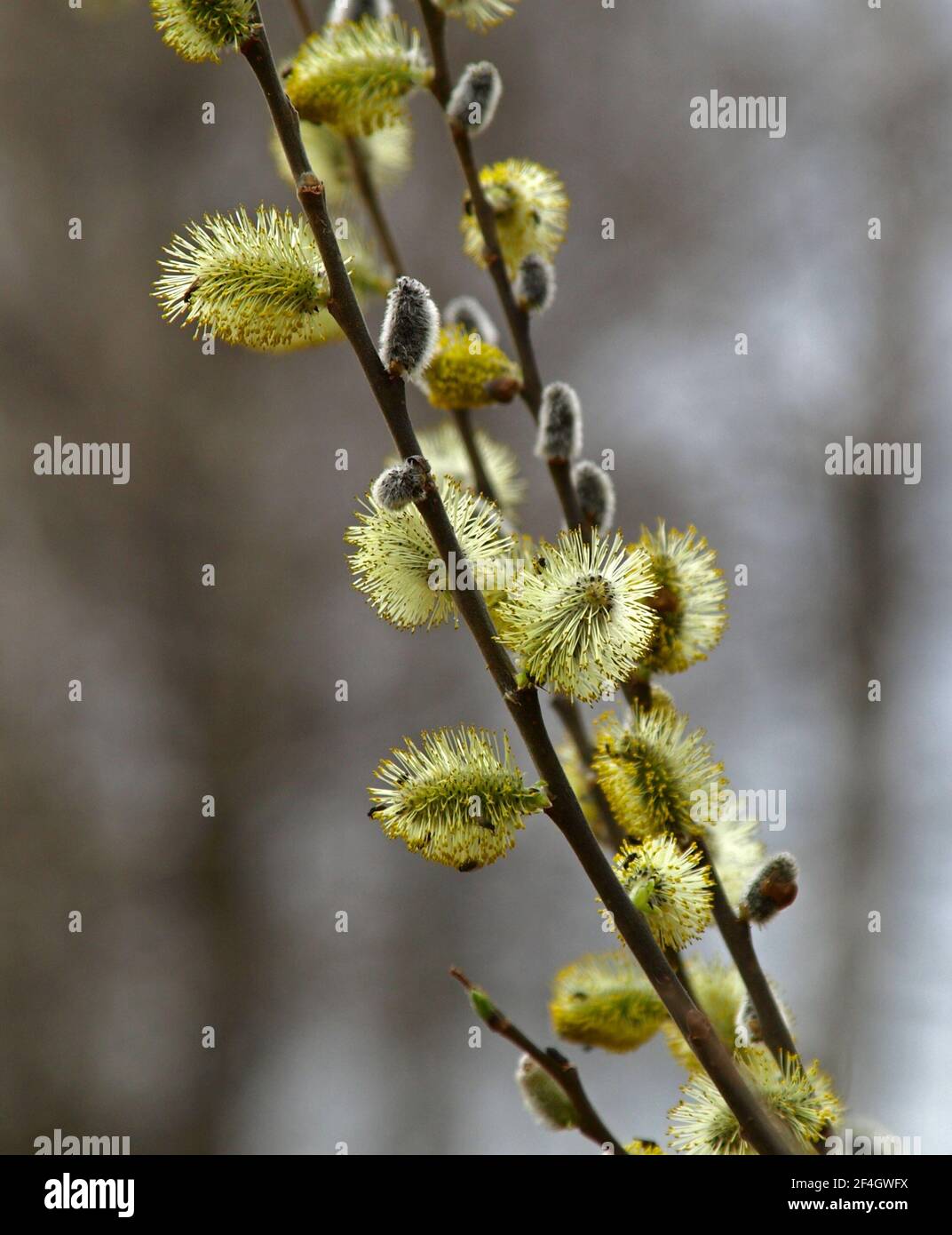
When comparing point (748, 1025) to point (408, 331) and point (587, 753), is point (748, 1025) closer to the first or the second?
point (587, 753)

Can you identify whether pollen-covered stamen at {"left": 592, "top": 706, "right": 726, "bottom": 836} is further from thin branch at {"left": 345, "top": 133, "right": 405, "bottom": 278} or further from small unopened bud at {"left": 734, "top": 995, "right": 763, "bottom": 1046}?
thin branch at {"left": 345, "top": 133, "right": 405, "bottom": 278}

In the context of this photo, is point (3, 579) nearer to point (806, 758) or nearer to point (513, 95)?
point (513, 95)

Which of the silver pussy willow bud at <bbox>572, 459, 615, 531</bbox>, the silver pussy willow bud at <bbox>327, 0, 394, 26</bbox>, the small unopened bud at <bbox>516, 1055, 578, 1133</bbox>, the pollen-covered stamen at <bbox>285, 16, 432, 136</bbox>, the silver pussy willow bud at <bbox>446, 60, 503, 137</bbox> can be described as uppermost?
the silver pussy willow bud at <bbox>327, 0, 394, 26</bbox>

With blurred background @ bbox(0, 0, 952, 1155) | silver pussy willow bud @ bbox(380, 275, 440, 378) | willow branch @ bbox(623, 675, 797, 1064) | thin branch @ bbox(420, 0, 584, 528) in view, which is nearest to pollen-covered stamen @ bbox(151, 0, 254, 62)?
silver pussy willow bud @ bbox(380, 275, 440, 378)

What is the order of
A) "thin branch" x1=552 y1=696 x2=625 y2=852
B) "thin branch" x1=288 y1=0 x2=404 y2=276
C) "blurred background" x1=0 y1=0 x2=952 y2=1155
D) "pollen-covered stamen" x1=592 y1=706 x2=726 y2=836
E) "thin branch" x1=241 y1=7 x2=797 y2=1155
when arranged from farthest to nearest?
"blurred background" x1=0 y1=0 x2=952 y2=1155 < "thin branch" x1=288 y1=0 x2=404 y2=276 < "thin branch" x1=552 y1=696 x2=625 y2=852 < "pollen-covered stamen" x1=592 y1=706 x2=726 y2=836 < "thin branch" x1=241 y1=7 x2=797 y2=1155

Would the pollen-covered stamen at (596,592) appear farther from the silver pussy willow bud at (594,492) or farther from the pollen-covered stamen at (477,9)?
the pollen-covered stamen at (477,9)

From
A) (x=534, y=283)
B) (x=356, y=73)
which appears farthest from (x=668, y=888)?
(x=356, y=73)
